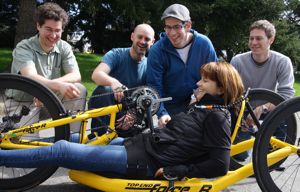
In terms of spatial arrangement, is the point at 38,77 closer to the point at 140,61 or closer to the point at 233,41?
the point at 140,61

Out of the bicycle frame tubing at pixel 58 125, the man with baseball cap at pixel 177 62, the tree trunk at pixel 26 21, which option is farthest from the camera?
the tree trunk at pixel 26 21

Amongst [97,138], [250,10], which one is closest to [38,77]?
[97,138]

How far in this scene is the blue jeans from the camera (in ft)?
8.23

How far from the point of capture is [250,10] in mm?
14828

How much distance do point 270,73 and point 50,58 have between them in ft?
6.72

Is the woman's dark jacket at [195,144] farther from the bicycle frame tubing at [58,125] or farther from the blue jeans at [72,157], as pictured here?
the bicycle frame tubing at [58,125]

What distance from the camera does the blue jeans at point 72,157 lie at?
2.51 metres

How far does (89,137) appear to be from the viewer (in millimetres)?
3092

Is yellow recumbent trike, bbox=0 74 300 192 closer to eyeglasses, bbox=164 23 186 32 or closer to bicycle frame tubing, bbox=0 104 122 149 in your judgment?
bicycle frame tubing, bbox=0 104 122 149

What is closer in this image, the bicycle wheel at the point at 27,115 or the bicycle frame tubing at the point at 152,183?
the bicycle frame tubing at the point at 152,183

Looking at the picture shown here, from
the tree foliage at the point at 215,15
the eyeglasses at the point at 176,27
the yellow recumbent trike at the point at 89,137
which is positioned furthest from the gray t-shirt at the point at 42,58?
the tree foliage at the point at 215,15

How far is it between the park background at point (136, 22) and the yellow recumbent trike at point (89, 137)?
12.4 ft

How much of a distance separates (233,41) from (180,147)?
1416 cm

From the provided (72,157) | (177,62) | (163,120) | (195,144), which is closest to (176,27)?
(177,62)
